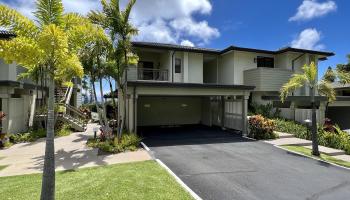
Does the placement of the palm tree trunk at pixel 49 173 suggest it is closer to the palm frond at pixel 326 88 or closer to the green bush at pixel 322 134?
the palm frond at pixel 326 88

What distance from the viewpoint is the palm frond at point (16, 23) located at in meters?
5.38

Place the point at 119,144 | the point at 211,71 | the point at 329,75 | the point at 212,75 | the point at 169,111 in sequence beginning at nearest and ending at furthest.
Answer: the point at 119,144 < the point at 329,75 < the point at 169,111 < the point at 212,75 < the point at 211,71

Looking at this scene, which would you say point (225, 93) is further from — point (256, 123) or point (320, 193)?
point (320, 193)

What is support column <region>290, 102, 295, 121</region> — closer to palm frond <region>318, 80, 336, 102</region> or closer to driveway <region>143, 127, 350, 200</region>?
palm frond <region>318, 80, 336, 102</region>

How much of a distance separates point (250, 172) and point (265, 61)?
17054 millimetres

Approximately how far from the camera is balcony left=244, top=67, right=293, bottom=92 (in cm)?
2091

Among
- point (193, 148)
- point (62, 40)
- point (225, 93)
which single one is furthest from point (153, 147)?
point (62, 40)

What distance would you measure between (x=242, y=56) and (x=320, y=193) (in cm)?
1673

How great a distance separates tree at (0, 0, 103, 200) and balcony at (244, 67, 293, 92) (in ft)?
57.9

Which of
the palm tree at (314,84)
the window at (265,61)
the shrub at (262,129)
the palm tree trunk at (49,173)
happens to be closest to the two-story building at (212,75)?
the window at (265,61)

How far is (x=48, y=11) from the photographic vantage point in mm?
6020

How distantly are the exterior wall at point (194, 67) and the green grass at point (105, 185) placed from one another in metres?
13.9

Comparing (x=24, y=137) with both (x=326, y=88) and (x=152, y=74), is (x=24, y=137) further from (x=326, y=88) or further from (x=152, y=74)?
(x=326, y=88)

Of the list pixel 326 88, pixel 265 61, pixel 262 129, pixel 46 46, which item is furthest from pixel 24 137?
pixel 265 61
